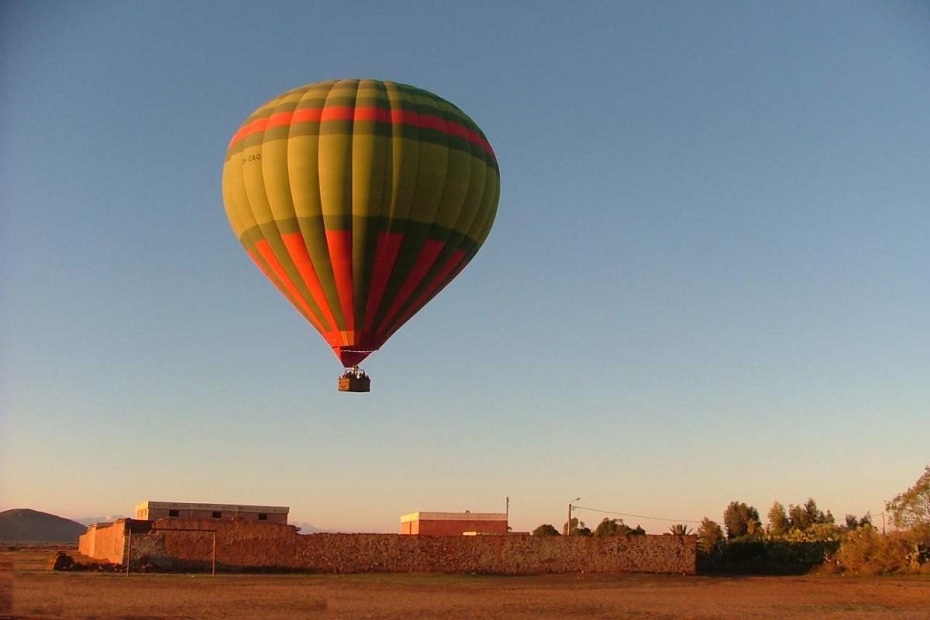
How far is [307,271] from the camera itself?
34.8 meters

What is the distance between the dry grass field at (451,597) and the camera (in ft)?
79.5

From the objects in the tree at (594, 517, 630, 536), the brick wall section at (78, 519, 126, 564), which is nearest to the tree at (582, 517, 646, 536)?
the tree at (594, 517, 630, 536)

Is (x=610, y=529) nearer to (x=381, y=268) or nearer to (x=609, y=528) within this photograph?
(x=609, y=528)

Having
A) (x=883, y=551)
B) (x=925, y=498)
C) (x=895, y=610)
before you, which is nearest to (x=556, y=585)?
(x=895, y=610)

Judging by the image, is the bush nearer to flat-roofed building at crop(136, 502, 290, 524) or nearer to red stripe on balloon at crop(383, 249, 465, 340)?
red stripe on balloon at crop(383, 249, 465, 340)

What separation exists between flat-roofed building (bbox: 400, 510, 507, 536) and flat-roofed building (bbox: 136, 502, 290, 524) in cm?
1074

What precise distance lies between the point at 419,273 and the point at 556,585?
1284 centimetres

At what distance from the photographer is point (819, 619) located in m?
25.2

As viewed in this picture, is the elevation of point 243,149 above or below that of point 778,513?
above

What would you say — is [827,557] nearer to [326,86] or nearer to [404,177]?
[404,177]

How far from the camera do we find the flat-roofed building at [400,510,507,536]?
71.2 m

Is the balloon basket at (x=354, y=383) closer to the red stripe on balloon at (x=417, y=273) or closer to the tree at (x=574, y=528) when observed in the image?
the red stripe on balloon at (x=417, y=273)

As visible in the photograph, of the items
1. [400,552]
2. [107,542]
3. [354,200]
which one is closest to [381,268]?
[354,200]

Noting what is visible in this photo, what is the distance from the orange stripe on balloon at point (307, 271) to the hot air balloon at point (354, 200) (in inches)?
1.4
